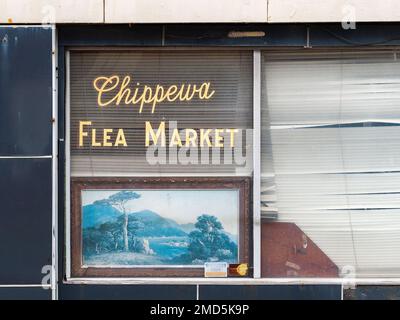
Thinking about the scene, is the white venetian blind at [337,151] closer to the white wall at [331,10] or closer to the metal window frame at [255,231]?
the metal window frame at [255,231]

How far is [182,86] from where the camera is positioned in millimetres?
6449

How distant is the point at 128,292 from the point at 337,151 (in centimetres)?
242

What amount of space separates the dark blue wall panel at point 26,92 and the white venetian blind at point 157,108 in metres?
0.31

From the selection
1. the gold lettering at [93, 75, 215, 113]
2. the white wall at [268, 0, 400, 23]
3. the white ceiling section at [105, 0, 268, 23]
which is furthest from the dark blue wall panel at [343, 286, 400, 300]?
the white ceiling section at [105, 0, 268, 23]

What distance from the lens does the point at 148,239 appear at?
21.2 feet

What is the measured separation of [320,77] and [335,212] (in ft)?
4.33

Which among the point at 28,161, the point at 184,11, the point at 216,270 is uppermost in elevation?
the point at 184,11

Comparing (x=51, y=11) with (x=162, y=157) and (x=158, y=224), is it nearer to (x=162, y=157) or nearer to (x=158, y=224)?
(x=162, y=157)

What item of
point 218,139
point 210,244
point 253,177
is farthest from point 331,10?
point 210,244

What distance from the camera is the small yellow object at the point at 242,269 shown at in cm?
642

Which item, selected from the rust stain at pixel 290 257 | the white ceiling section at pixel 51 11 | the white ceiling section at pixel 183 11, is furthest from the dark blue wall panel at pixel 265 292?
the white ceiling section at pixel 51 11

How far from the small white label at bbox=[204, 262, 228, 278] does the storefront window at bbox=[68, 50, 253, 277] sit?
0.19 ft

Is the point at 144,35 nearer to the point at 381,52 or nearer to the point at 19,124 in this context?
the point at 19,124

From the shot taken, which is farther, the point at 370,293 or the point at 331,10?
the point at 370,293
